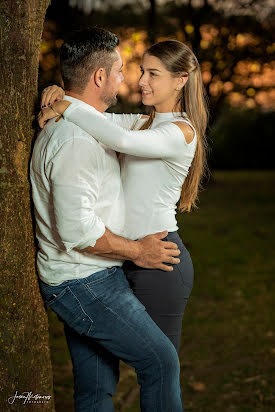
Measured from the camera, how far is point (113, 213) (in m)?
2.61

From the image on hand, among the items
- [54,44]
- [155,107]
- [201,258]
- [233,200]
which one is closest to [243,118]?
[233,200]

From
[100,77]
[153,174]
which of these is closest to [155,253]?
[153,174]

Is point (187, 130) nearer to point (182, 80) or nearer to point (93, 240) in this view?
point (182, 80)

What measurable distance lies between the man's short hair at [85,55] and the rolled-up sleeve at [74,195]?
0.37m

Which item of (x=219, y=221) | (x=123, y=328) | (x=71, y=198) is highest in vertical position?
(x=71, y=198)

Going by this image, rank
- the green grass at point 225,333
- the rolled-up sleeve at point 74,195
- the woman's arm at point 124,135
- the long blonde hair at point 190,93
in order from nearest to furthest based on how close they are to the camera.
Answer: the rolled-up sleeve at point 74,195 < the woman's arm at point 124,135 < the long blonde hair at point 190,93 < the green grass at point 225,333

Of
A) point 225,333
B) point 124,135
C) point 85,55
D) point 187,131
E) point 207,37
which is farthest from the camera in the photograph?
point 207,37

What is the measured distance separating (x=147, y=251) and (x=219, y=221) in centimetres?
1087

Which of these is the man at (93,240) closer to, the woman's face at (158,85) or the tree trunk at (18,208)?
the tree trunk at (18,208)

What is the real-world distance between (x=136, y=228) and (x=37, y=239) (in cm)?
47

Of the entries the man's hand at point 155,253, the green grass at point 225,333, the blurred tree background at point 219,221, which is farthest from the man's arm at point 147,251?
the blurred tree background at point 219,221

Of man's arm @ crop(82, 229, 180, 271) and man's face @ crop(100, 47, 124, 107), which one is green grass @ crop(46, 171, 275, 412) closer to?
man's arm @ crop(82, 229, 180, 271)

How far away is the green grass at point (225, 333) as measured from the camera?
450cm

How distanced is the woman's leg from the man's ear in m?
0.77
